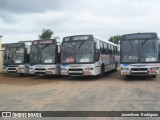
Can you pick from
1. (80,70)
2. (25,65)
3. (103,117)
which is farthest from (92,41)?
(103,117)

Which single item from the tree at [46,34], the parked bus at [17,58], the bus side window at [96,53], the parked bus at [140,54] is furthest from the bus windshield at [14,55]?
the tree at [46,34]

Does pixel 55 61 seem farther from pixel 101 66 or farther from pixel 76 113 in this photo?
pixel 76 113

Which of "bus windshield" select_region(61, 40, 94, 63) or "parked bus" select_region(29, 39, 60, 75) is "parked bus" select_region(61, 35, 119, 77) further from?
"parked bus" select_region(29, 39, 60, 75)

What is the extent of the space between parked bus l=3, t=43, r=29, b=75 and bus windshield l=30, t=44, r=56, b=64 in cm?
189

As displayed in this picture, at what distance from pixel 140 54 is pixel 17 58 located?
10689 mm

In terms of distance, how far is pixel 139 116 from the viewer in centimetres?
838

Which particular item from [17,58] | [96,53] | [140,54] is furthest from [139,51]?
[17,58]

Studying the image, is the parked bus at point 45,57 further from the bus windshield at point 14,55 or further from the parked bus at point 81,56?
the bus windshield at point 14,55

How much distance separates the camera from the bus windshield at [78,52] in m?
19.5

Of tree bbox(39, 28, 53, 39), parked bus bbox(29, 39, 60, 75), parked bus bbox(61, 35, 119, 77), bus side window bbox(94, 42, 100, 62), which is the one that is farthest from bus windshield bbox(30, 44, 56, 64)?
tree bbox(39, 28, 53, 39)

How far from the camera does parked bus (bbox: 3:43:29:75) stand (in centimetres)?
2402

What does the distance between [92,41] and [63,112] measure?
10.9 meters

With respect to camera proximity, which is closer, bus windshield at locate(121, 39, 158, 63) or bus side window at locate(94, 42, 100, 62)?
bus windshield at locate(121, 39, 158, 63)

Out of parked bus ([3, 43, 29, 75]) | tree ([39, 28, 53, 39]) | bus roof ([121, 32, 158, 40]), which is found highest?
tree ([39, 28, 53, 39])
